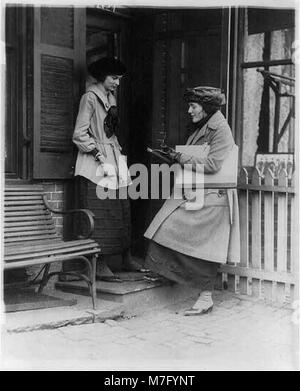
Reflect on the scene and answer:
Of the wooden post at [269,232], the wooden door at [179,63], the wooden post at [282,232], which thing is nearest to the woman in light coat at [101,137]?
the wooden door at [179,63]

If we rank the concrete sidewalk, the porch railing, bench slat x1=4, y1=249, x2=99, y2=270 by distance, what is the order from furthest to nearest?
the porch railing → bench slat x1=4, y1=249, x2=99, y2=270 → the concrete sidewalk

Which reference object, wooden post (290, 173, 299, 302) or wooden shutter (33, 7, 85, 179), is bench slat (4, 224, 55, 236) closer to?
wooden shutter (33, 7, 85, 179)

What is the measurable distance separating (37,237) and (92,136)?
1.15 m

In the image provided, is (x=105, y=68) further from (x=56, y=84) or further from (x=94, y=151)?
(x=94, y=151)

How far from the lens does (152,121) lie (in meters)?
6.76

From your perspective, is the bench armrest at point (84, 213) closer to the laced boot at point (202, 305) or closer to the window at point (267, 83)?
the laced boot at point (202, 305)

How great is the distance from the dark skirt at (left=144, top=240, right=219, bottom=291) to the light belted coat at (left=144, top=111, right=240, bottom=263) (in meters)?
0.08

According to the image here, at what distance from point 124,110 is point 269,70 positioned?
1.71 m

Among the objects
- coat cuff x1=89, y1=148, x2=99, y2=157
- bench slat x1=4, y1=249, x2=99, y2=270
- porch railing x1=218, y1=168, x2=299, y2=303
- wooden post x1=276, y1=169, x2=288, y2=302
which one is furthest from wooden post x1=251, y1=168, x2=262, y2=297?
bench slat x1=4, y1=249, x2=99, y2=270

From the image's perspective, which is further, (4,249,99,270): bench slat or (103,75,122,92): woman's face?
(103,75,122,92): woman's face

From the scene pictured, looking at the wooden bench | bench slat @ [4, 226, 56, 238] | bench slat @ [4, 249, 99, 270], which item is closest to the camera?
bench slat @ [4, 249, 99, 270]

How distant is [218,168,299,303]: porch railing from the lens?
18.7 ft
